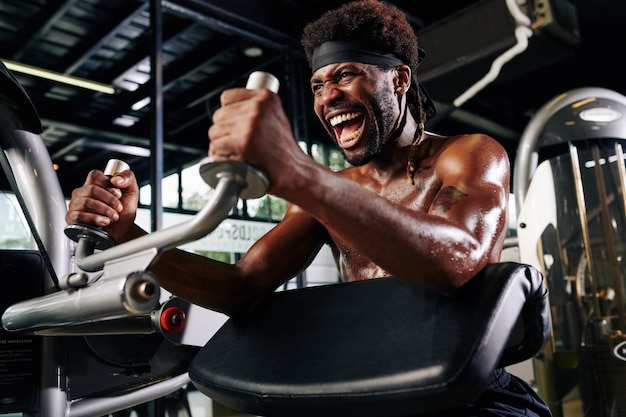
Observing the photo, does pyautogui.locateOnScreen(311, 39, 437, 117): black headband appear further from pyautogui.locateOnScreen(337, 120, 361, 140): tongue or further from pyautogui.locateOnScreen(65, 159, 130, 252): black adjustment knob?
pyautogui.locateOnScreen(65, 159, 130, 252): black adjustment knob

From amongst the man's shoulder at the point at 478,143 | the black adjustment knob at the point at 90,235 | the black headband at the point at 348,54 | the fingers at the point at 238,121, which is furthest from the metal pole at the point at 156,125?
the fingers at the point at 238,121

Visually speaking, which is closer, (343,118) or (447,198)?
(447,198)

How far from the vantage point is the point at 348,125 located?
133cm

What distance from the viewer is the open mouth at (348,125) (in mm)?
1308

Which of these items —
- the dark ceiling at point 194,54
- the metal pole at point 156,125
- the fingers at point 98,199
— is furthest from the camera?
the dark ceiling at point 194,54

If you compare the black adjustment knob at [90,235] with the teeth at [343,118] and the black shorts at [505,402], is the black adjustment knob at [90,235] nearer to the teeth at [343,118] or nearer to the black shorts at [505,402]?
the teeth at [343,118]

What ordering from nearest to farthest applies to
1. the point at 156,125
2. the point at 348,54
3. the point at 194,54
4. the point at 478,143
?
the point at 478,143, the point at 348,54, the point at 156,125, the point at 194,54

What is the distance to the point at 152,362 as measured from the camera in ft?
4.73

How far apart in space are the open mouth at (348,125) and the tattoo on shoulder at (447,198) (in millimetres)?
344

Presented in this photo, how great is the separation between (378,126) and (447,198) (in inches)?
14.9

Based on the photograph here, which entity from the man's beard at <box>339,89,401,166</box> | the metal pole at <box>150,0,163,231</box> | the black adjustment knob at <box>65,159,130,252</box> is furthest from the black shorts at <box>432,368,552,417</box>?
the metal pole at <box>150,0,163,231</box>

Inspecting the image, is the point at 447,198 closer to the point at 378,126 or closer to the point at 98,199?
the point at 378,126

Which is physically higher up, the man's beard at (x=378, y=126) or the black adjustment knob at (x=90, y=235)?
the man's beard at (x=378, y=126)

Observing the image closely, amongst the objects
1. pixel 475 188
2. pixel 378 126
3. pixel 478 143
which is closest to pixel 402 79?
pixel 378 126
